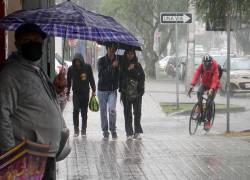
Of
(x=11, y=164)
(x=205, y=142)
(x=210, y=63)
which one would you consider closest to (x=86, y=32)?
(x=11, y=164)

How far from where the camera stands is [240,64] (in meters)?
31.7

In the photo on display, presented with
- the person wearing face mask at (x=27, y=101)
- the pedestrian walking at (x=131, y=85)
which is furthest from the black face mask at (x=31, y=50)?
the pedestrian walking at (x=131, y=85)

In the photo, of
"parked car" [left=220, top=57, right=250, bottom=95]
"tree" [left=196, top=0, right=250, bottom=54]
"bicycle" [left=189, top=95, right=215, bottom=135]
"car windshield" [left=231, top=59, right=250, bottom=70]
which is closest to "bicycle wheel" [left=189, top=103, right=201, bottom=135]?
"bicycle" [left=189, top=95, right=215, bottom=135]

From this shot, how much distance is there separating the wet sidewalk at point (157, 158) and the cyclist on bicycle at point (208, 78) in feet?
5.79

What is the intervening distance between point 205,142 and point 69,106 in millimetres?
10553

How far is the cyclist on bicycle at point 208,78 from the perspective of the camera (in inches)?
610

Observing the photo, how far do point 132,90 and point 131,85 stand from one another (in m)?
0.10

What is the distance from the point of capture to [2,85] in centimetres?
553

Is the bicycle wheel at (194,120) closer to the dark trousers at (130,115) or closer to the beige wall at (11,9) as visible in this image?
the dark trousers at (130,115)

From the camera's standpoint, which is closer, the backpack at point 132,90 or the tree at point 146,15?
the backpack at point 132,90

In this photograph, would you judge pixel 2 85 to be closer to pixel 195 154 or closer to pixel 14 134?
pixel 14 134

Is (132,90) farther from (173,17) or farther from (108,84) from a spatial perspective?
(173,17)

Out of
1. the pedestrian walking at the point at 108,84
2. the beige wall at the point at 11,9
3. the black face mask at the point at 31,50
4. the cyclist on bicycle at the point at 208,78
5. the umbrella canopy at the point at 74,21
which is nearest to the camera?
the black face mask at the point at 31,50

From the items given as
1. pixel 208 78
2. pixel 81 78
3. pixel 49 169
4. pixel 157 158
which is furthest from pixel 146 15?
pixel 49 169
